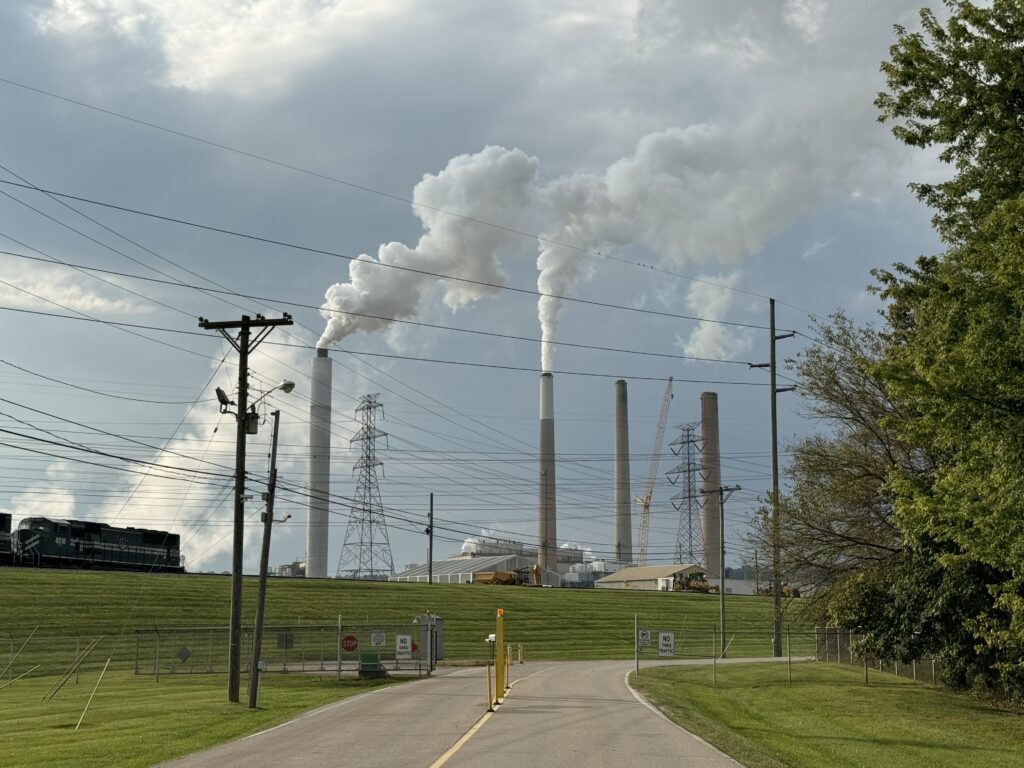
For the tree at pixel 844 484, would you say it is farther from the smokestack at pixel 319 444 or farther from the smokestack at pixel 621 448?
the smokestack at pixel 621 448

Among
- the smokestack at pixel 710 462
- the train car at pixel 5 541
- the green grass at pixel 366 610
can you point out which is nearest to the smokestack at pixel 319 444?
the green grass at pixel 366 610

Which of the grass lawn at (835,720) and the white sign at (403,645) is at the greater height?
the white sign at (403,645)

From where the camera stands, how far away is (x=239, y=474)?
33312 mm

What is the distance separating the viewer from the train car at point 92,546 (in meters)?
72.4

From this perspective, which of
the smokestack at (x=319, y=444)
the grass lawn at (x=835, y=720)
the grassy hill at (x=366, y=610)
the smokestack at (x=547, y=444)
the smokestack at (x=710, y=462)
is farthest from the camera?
the smokestack at (x=710, y=462)

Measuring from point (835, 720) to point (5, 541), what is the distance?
60.0m

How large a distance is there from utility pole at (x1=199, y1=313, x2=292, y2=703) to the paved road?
3.87 m

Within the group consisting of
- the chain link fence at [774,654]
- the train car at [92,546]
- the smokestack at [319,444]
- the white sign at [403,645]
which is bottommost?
the chain link fence at [774,654]

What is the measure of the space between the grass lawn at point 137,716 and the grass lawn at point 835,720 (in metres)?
11.0

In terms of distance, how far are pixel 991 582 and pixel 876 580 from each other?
5.95 m

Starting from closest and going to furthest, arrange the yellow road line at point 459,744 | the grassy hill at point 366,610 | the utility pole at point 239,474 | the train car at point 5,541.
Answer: the yellow road line at point 459,744 → the utility pole at point 239,474 → the grassy hill at point 366,610 → the train car at point 5,541

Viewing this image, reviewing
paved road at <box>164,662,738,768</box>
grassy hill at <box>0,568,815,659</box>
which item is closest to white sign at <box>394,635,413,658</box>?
paved road at <box>164,662,738,768</box>

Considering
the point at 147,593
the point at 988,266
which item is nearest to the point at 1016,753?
the point at 988,266

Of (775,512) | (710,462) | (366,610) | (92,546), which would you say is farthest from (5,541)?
(710,462)
